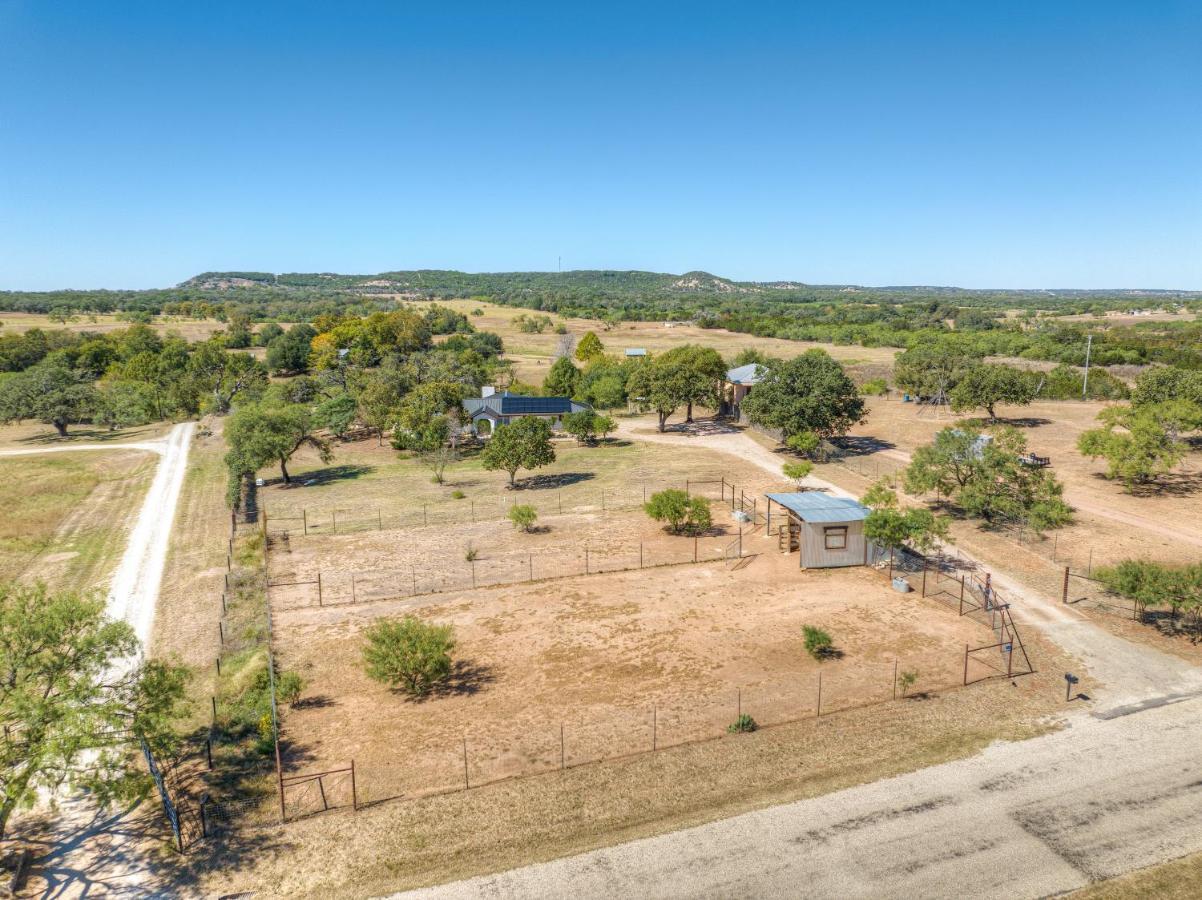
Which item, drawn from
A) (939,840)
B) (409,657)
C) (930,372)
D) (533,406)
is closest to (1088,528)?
(939,840)

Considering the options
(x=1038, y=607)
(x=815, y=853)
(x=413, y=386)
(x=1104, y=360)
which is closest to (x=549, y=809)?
(x=815, y=853)

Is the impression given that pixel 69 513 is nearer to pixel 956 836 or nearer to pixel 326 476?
pixel 326 476

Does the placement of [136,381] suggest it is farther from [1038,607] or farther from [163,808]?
[1038,607]

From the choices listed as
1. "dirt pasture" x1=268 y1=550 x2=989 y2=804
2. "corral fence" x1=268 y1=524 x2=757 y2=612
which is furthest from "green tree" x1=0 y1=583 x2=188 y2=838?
"corral fence" x1=268 y1=524 x2=757 y2=612

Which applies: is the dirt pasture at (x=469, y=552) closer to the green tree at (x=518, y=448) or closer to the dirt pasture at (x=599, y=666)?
the dirt pasture at (x=599, y=666)

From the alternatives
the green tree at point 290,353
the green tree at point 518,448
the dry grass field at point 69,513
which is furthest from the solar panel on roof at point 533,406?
the green tree at point 290,353

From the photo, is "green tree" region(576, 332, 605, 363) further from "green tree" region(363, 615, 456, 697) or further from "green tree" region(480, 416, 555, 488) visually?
"green tree" region(363, 615, 456, 697)
